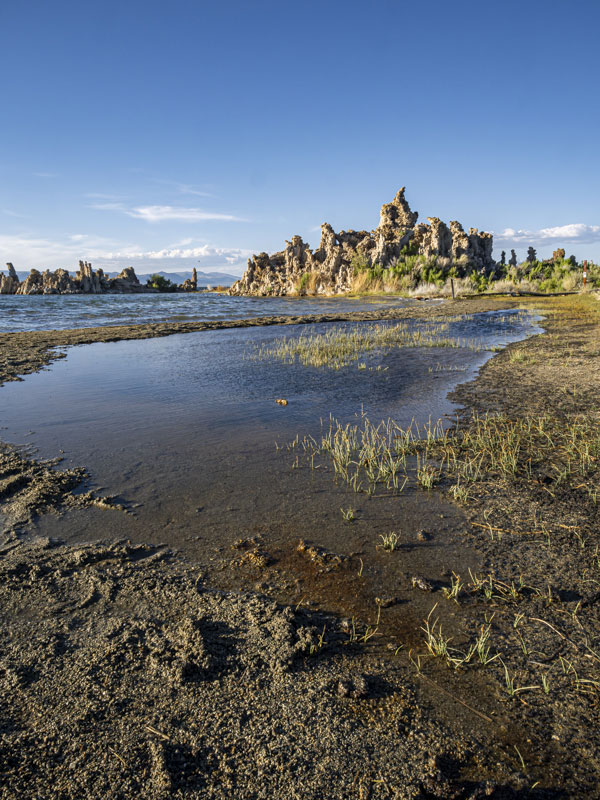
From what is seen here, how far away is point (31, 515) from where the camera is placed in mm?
5508

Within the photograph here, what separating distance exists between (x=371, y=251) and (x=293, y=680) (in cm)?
7608

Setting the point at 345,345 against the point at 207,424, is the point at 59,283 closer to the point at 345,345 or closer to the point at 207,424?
the point at 345,345

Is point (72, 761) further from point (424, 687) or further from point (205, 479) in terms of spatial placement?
point (205, 479)

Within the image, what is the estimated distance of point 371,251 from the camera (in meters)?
73.5

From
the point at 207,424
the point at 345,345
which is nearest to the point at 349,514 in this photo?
the point at 207,424

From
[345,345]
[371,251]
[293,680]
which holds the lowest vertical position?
[293,680]

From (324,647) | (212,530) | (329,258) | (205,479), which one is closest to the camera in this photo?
(324,647)

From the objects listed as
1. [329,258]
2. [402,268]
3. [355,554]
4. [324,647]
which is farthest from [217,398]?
[329,258]

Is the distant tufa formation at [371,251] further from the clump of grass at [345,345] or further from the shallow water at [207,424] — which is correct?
the shallow water at [207,424]

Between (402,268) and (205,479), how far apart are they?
65.1m

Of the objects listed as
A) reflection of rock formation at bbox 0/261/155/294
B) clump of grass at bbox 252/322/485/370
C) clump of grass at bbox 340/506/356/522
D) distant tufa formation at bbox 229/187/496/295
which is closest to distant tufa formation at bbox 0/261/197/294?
reflection of rock formation at bbox 0/261/155/294

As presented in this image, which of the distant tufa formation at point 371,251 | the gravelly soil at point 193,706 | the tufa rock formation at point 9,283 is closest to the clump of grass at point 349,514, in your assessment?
the gravelly soil at point 193,706

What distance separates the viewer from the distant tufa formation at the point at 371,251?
69.6 m

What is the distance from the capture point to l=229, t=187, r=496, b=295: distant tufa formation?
228ft
